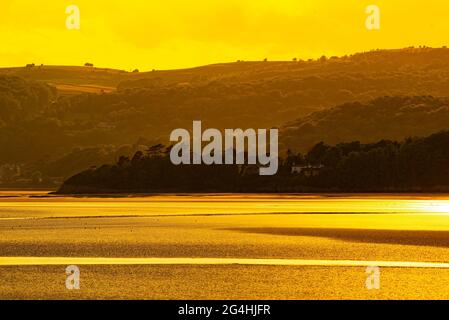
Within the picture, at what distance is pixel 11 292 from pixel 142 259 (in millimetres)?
12997

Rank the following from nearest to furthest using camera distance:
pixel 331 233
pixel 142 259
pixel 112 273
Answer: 1. pixel 112 273
2. pixel 142 259
3. pixel 331 233

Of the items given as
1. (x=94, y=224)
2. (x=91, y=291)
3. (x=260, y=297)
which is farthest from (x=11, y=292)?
(x=94, y=224)

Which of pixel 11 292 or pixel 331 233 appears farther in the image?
pixel 331 233

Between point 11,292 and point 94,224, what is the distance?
145 ft

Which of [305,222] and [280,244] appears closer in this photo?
[280,244]

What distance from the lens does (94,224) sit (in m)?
87.6

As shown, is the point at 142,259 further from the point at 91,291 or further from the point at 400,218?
the point at 400,218
